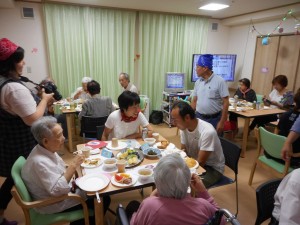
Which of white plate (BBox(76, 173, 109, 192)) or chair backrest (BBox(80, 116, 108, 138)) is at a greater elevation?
white plate (BBox(76, 173, 109, 192))

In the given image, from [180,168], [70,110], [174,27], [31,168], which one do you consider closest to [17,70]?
[31,168]

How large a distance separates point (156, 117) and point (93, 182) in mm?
3786

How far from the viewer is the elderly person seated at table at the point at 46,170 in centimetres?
136

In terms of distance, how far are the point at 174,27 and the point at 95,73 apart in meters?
2.13

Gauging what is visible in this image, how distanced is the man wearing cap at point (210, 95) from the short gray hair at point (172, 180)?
6.83 feet

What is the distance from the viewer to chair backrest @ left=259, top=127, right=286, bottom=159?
2182 mm

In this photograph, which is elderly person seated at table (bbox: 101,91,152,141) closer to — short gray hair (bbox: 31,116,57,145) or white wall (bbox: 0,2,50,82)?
short gray hair (bbox: 31,116,57,145)

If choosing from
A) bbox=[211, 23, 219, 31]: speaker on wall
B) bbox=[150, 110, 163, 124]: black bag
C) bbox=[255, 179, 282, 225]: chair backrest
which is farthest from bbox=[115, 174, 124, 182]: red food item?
bbox=[211, 23, 219, 31]: speaker on wall

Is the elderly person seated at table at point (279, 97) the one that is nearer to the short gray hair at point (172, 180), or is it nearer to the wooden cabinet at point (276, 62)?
the wooden cabinet at point (276, 62)

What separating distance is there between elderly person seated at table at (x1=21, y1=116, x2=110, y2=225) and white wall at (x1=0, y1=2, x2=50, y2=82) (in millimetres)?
3495

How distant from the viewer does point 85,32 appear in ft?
14.6

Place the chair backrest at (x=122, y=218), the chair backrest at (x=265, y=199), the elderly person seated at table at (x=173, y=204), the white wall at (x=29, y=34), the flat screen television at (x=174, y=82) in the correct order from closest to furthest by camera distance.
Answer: the elderly person seated at table at (x=173, y=204), the chair backrest at (x=122, y=218), the chair backrest at (x=265, y=199), the white wall at (x=29, y=34), the flat screen television at (x=174, y=82)

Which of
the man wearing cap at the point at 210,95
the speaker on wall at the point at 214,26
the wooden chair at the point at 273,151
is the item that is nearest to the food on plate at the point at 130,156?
the wooden chair at the point at 273,151

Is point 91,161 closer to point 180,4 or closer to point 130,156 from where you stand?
point 130,156
